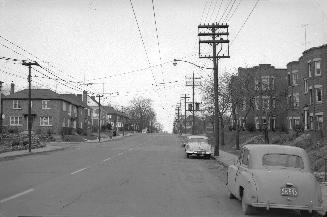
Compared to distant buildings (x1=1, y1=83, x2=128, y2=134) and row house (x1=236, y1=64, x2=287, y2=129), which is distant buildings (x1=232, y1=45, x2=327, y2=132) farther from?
distant buildings (x1=1, y1=83, x2=128, y2=134)

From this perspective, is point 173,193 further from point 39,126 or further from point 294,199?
point 39,126

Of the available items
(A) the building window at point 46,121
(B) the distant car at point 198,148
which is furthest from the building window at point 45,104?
(B) the distant car at point 198,148

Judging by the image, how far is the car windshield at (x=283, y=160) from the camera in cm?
1087

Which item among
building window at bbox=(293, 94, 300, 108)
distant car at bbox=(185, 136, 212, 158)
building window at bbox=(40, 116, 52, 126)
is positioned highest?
building window at bbox=(293, 94, 300, 108)

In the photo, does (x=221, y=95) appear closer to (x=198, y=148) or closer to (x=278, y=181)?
(x=198, y=148)

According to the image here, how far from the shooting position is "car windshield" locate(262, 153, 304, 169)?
428 inches

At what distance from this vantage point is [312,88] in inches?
1932

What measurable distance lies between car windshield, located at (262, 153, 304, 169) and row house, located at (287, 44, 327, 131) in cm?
3437

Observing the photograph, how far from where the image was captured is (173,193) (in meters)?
14.2

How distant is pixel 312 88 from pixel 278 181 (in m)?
41.0

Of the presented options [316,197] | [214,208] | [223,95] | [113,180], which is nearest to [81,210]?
[214,208]

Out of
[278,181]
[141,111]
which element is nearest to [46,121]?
[278,181]

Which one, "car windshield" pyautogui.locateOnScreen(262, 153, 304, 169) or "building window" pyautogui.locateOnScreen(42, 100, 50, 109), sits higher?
"building window" pyautogui.locateOnScreen(42, 100, 50, 109)

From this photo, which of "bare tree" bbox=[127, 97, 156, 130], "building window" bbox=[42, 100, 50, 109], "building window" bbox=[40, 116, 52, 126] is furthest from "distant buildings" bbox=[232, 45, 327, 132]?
"bare tree" bbox=[127, 97, 156, 130]
